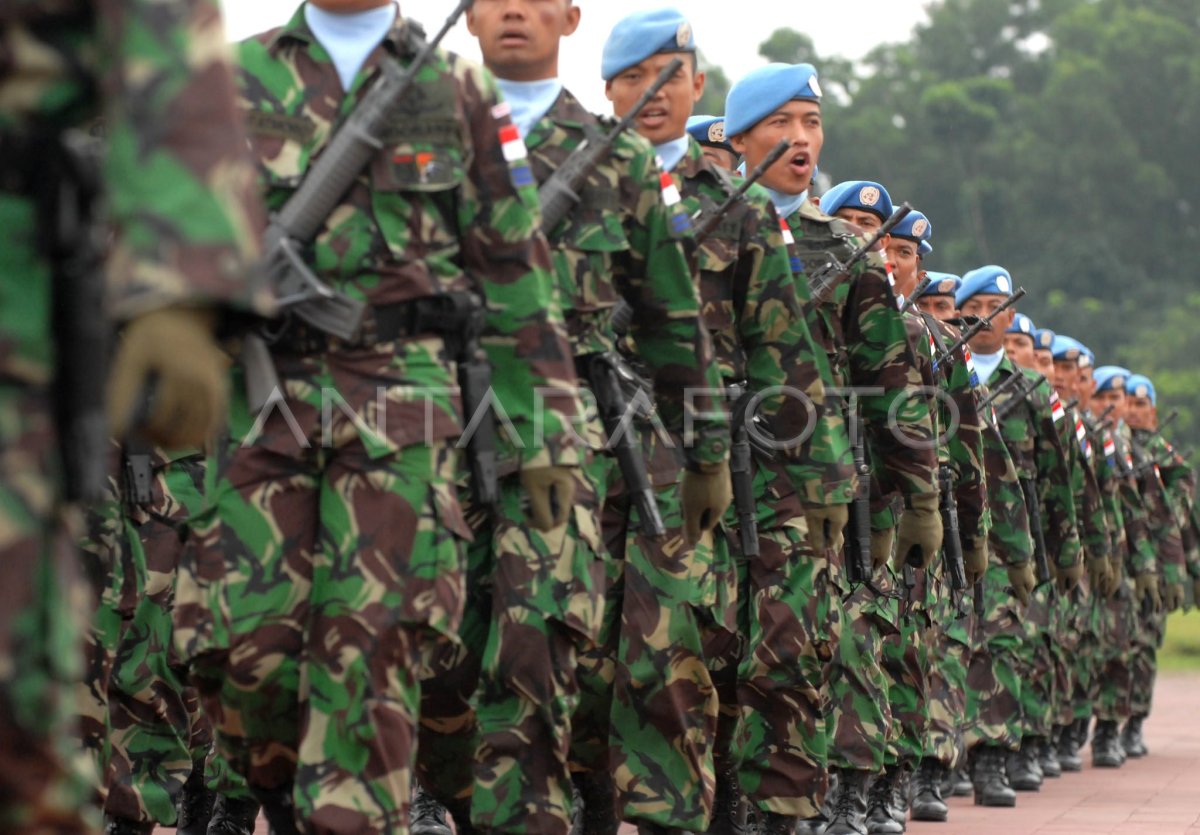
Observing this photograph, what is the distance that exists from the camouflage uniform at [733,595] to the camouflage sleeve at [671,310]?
1.00 ft

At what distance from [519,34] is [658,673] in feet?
5.66

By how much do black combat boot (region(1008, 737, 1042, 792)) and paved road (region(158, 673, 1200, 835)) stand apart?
0.08 m

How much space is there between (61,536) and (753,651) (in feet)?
16.1

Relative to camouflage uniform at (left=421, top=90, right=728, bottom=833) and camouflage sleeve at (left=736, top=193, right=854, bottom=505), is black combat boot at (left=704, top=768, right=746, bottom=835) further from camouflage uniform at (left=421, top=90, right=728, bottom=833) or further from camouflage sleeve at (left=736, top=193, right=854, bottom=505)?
camouflage uniform at (left=421, top=90, right=728, bottom=833)

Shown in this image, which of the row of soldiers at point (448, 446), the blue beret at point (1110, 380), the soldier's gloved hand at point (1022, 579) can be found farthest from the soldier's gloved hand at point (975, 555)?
the blue beret at point (1110, 380)

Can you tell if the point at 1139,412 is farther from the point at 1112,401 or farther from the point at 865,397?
the point at 865,397

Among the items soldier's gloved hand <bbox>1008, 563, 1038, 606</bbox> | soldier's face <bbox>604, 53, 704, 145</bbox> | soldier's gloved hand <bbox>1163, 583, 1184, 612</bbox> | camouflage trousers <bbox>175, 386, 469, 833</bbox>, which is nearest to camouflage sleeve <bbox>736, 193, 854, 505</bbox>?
soldier's face <bbox>604, 53, 704, 145</bbox>

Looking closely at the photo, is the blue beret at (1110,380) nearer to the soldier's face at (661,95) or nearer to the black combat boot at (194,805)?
the soldier's face at (661,95)

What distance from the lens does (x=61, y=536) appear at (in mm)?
3668

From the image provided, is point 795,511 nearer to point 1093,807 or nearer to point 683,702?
point 683,702

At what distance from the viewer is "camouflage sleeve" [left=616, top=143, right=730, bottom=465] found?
284 inches

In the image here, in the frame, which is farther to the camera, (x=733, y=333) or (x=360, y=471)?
(x=733, y=333)

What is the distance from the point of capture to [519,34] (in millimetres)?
7066

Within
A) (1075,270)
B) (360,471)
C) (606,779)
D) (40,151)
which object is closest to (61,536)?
(40,151)
